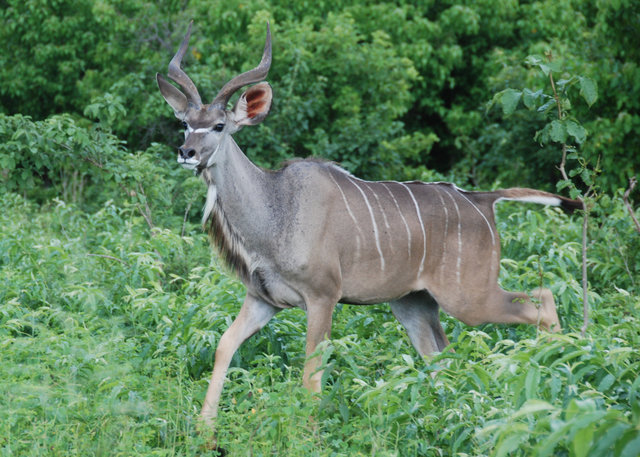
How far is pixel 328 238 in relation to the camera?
4.62 metres

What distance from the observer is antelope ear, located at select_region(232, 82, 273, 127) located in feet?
15.5

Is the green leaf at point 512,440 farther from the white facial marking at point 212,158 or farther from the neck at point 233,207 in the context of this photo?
the white facial marking at point 212,158

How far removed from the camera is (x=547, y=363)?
3.54 meters

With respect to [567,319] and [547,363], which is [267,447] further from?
[567,319]

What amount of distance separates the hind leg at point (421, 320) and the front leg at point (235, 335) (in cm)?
79

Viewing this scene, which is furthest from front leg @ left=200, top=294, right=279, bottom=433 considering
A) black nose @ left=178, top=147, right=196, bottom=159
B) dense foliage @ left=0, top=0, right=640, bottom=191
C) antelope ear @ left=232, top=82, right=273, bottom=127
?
dense foliage @ left=0, top=0, right=640, bottom=191

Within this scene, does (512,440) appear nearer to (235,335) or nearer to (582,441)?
(582,441)

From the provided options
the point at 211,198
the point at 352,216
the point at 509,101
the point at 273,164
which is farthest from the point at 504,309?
the point at 273,164

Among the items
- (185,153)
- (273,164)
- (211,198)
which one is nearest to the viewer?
(185,153)

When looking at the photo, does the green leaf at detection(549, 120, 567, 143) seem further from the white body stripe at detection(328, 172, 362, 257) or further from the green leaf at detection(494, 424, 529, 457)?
the green leaf at detection(494, 424, 529, 457)

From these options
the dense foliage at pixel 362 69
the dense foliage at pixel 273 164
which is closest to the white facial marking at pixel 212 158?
the dense foliage at pixel 273 164

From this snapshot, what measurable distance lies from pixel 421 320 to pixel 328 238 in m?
0.77

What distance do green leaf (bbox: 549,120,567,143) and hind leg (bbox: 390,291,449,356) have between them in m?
1.20

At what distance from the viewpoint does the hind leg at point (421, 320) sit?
195 inches
